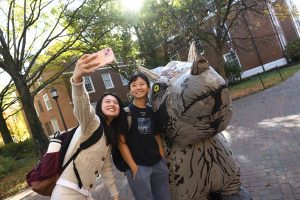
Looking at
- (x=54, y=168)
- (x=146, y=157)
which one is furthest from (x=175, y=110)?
(x=54, y=168)

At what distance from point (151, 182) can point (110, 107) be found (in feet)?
2.84

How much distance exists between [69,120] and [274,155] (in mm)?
28994

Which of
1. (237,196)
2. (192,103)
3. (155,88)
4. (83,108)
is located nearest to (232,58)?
(237,196)

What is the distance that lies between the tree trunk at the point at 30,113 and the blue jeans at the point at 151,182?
13.3 meters

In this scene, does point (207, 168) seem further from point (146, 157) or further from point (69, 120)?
point (69, 120)

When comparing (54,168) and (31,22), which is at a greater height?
(31,22)

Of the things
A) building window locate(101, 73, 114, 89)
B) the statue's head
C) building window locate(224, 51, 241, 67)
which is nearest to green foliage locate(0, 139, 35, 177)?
building window locate(101, 73, 114, 89)

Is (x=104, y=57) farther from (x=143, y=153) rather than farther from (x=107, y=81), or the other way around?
(x=107, y=81)

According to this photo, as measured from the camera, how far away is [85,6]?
55.7 feet

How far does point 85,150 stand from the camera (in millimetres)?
2947

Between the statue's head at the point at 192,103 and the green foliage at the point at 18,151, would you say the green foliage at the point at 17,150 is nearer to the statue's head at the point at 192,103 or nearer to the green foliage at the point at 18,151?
the green foliage at the point at 18,151

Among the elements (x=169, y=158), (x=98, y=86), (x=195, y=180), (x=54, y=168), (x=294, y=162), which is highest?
(x=98, y=86)

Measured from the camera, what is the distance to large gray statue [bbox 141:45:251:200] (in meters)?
2.79

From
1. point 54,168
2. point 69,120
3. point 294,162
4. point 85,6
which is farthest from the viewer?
point 69,120
